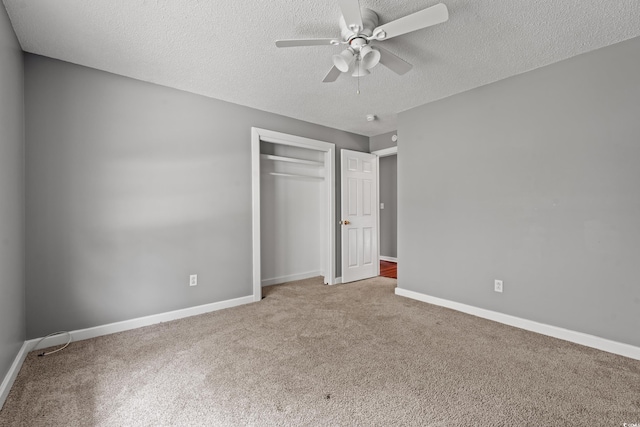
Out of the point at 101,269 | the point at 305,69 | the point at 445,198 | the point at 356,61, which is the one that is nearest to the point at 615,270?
the point at 445,198

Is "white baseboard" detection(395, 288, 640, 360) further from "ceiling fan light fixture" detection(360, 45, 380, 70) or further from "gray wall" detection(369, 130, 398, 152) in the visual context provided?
"ceiling fan light fixture" detection(360, 45, 380, 70)

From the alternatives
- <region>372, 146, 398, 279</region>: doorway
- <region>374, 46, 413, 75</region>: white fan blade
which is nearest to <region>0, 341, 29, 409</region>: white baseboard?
<region>374, 46, 413, 75</region>: white fan blade

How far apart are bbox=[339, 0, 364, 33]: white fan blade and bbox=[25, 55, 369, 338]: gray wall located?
2098mm

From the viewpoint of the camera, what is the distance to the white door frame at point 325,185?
3.61m

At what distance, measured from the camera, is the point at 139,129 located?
2.87 meters

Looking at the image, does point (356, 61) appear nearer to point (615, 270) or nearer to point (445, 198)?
point (445, 198)

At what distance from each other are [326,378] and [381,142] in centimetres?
385

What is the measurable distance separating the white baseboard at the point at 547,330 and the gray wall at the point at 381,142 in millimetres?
2455

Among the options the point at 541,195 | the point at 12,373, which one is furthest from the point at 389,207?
the point at 12,373

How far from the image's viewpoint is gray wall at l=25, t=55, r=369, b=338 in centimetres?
244

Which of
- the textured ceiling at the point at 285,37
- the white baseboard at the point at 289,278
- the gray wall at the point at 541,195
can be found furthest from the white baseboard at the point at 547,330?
the textured ceiling at the point at 285,37

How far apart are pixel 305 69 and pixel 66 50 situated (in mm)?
1975

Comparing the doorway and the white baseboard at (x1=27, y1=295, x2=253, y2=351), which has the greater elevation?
the doorway

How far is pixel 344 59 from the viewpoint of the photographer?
208 centimetres
